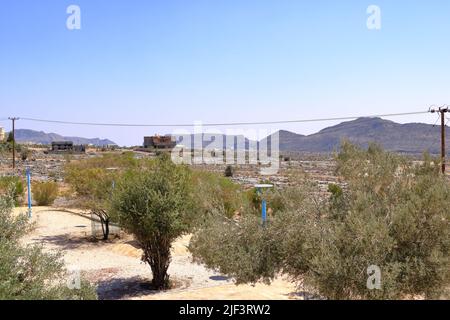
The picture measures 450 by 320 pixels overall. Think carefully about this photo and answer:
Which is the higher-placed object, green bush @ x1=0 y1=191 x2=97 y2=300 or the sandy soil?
green bush @ x1=0 y1=191 x2=97 y2=300

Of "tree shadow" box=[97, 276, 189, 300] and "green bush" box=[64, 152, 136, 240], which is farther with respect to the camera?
"green bush" box=[64, 152, 136, 240]

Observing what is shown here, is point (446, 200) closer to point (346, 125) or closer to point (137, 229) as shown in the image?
point (137, 229)

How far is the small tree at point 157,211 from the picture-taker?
1416cm

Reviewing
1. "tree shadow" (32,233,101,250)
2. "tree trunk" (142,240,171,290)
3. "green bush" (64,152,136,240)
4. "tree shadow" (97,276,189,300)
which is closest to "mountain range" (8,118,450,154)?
"green bush" (64,152,136,240)

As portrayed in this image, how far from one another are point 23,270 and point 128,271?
9.81 m

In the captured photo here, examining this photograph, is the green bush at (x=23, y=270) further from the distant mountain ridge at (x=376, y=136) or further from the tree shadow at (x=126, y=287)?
the distant mountain ridge at (x=376, y=136)

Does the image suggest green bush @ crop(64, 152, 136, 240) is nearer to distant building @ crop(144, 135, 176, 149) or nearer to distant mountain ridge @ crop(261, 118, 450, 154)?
distant building @ crop(144, 135, 176, 149)

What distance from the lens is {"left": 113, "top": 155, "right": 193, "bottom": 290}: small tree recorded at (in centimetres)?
1416

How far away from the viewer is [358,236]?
773 centimetres

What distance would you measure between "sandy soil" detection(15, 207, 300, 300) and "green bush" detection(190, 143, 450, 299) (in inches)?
76.4

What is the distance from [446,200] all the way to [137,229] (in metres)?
9.35

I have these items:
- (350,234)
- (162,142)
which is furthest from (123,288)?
(162,142)

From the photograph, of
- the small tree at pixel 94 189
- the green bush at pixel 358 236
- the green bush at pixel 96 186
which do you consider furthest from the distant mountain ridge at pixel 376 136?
the green bush at pixel 358 236
